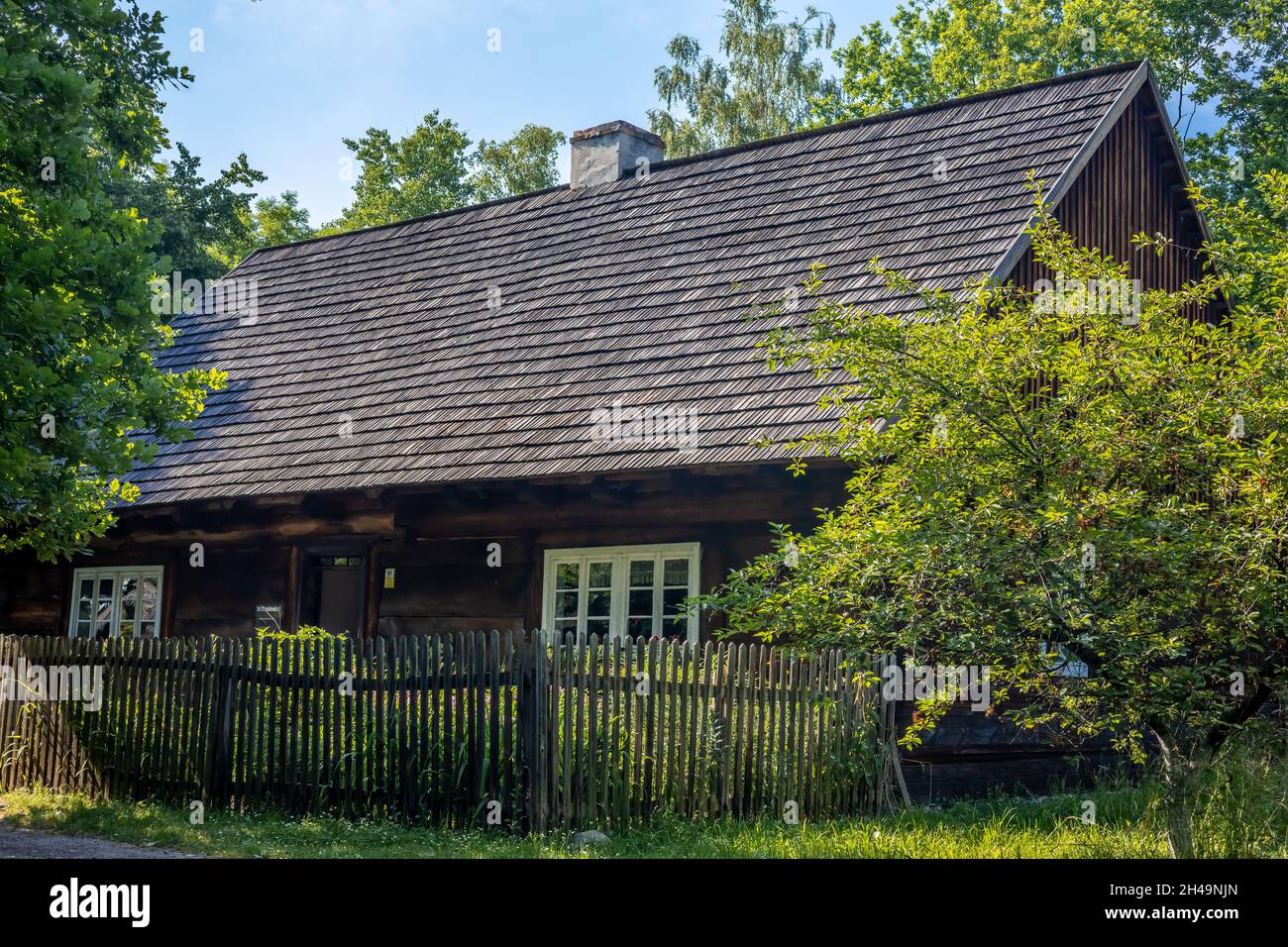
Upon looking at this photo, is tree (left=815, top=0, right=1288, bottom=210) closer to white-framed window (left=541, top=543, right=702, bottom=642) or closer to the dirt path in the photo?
white-framed window (left=541, top=543, right=702, bottom=642)

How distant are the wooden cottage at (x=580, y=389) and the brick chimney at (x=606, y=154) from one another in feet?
0.17

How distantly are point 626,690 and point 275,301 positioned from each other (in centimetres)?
1148

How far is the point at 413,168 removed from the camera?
38.8 metres

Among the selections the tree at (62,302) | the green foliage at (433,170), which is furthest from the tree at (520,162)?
the tree at (62,302)

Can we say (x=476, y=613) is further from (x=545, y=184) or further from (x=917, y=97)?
(x=545, y=184)

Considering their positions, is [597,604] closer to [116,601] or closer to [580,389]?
[580,389]

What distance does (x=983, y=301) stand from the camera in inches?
336

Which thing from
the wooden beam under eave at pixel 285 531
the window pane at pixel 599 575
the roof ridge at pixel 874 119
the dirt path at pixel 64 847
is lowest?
the dirt path at pixel 64 847

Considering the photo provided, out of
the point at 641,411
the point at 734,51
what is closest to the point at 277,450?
the point at 641,411

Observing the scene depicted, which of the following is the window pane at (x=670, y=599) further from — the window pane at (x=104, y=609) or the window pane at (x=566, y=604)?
the window pane at (x=104, y=609)

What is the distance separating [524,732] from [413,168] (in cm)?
3193

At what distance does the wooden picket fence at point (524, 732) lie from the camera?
9.09 metres
